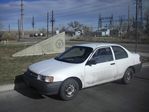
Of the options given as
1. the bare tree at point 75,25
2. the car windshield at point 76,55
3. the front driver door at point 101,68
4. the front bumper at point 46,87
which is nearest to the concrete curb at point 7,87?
the front bumper at point 46,87

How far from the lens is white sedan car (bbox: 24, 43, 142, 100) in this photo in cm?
635

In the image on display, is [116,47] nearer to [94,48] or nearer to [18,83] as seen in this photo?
[94,48]

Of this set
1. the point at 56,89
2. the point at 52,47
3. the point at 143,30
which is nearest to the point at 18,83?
the point at 56,89

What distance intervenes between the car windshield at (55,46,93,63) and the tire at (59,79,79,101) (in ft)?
2.56

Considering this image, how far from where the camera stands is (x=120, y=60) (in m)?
8.06

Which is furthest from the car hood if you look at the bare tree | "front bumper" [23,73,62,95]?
the bare tree

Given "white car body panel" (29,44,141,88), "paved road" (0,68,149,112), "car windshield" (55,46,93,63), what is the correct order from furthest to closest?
"car windshield" (55,46,93,63) < "white car body panel" (29,44,141,88) < "paved road" (0,68,149,112)

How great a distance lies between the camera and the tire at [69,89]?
6.40m

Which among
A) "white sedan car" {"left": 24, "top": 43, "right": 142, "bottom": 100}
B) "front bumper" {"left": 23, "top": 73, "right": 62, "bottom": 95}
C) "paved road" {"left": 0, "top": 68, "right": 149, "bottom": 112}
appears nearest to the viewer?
"paved road" {"left": 0, "top": 68, "right": 149, "bottom": 112}

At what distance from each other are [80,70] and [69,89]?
0.65 metres

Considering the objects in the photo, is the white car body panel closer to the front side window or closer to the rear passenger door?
the rear passenger door

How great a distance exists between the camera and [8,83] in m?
7.96

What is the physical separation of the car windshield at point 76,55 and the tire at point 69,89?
2.56 ft

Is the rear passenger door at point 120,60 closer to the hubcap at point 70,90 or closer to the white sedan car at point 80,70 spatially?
the white sedan car at point 80,70
